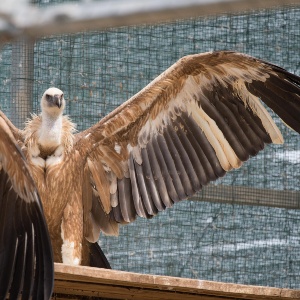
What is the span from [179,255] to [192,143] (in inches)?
28.3

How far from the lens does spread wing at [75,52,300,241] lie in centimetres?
452

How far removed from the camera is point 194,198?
5172 mm

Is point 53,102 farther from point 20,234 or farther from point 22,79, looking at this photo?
point 20,234

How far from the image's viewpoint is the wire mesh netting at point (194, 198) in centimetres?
513

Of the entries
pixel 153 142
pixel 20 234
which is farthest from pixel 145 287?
pixel 153 142

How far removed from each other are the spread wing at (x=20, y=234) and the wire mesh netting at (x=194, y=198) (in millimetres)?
1094

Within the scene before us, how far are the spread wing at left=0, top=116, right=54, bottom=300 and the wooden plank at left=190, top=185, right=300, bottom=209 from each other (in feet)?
4.80

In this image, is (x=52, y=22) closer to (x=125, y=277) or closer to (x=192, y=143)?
(x=125, y=277)

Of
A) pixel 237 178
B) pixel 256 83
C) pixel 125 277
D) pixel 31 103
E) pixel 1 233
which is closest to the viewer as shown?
pixel 125 277

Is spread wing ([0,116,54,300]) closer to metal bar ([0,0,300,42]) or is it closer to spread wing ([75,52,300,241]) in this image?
metal bar ([0,0,300,42])

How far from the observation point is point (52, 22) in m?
3.45

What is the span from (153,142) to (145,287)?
1.26 m

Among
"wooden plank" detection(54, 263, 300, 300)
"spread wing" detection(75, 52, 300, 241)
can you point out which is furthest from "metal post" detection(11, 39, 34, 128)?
"wooden plank" detection(54, 263, 300, 300)

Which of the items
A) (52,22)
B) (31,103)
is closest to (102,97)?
(31,103)
